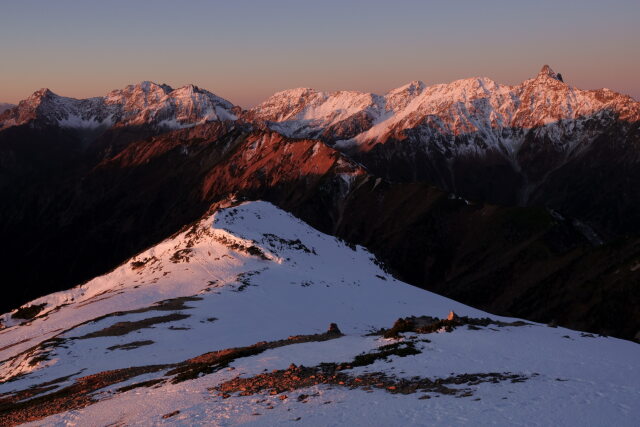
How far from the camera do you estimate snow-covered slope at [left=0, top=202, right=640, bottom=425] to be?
870 inches

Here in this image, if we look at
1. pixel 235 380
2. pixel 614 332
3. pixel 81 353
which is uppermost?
pixel 235 380

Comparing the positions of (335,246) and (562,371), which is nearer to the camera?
(562,371)

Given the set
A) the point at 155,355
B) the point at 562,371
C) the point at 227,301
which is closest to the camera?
the point at 562,371

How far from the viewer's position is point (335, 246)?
10381 centimetres

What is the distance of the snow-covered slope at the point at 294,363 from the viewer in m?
22.1

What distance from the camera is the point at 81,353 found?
47812mm

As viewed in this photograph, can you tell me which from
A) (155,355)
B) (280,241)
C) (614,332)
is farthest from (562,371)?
(614,332)

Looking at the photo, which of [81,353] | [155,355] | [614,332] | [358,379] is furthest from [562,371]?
[614,332]

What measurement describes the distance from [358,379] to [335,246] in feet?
253

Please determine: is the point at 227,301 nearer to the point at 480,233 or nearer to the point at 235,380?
the point at 235,380

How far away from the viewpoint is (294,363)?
32.0 metres

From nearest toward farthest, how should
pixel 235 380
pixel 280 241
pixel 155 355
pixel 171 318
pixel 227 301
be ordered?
1. pixel 235 380
2. pixel 155 355
3. pixel 171 318
4. pixel 227 301
5. pixel 280 241

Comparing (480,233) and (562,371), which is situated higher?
(562,371)

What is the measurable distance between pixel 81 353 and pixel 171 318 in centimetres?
993
